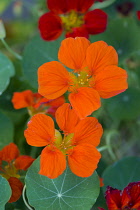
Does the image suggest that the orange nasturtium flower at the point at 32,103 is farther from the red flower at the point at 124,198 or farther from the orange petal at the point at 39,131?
the red flower at the point at 124,198

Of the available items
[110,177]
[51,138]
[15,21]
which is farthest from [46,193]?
[15,21]

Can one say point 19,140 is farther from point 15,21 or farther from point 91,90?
point 15,21

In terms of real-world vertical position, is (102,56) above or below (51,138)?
above

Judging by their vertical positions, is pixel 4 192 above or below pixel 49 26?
below

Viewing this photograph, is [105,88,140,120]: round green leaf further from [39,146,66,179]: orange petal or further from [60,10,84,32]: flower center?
[39,146,66,179]: orange petal

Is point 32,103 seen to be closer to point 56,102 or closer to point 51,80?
point 56,102

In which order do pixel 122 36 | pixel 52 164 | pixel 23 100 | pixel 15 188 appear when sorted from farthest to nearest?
1. pixel 122 36
2. pixel 23 100
3. pixel 15 188
4. pixel 52 164

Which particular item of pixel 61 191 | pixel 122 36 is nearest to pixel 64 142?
pixel 61 191

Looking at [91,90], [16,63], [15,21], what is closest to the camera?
[91,90]
